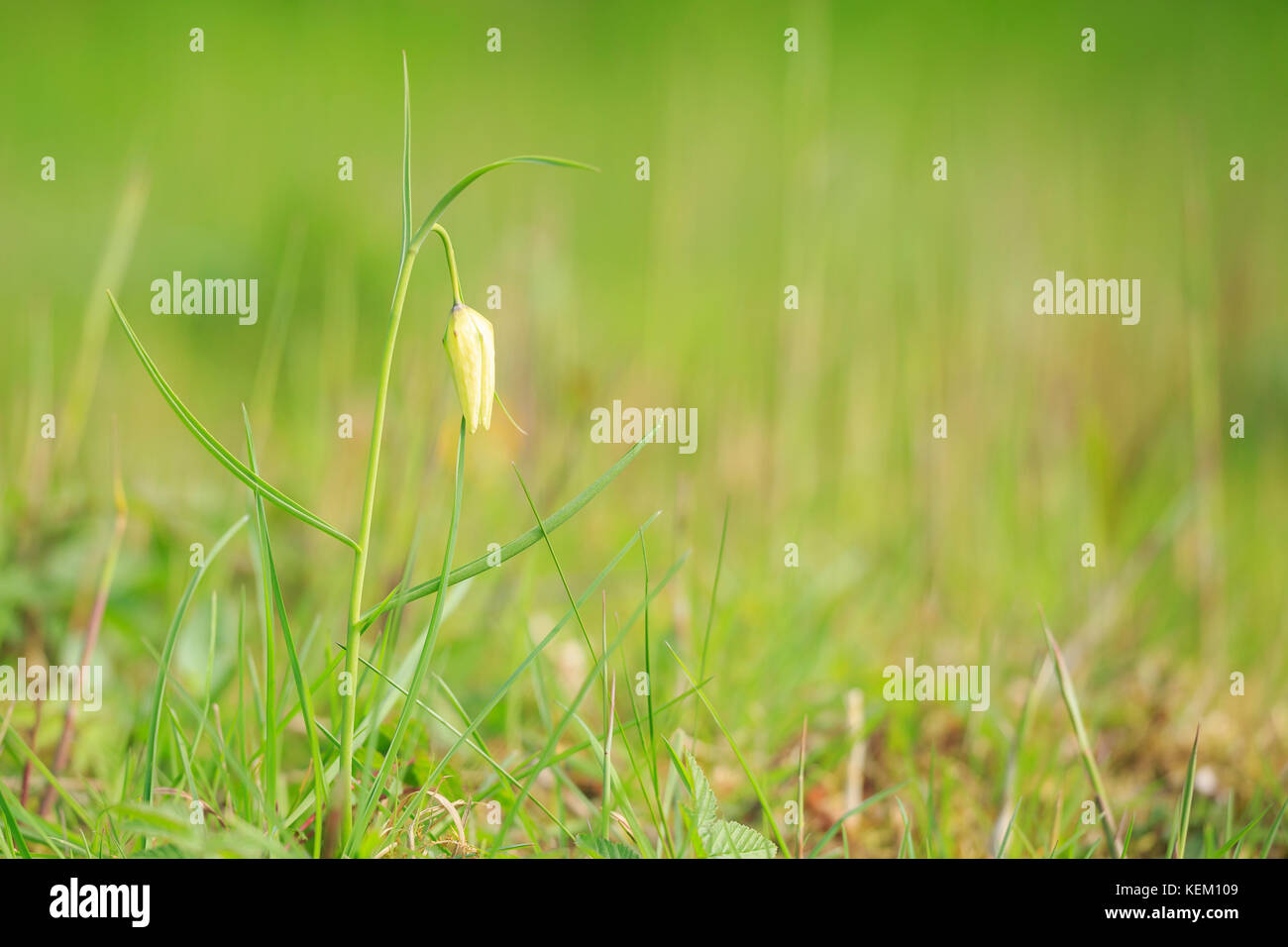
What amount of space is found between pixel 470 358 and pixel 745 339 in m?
2.36

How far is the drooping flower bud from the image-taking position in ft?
3.09

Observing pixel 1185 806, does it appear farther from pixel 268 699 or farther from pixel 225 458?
pixel 225 458

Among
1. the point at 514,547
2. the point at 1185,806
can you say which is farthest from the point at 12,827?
the point at 1185,806

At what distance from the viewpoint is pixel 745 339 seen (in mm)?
3217

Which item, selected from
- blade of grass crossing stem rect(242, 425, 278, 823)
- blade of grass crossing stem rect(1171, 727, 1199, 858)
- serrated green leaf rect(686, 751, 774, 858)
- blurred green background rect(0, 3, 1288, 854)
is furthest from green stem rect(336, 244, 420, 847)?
blade of grass crossing stem rect(1171, 727, 1199, 858)

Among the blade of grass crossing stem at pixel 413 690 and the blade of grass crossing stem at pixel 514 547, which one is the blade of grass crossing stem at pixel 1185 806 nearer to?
the blade of grass crossing stem at pixel 514 547

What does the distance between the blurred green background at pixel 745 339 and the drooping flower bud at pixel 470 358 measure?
722mm

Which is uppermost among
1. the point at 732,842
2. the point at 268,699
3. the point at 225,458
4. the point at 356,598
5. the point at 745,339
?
the point at 745,339

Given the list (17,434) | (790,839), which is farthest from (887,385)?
(17,434)

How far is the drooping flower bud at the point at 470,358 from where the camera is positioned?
0.94 metres

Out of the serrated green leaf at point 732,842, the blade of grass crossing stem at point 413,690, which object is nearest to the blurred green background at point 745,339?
the serrated green leaf at point 732,842

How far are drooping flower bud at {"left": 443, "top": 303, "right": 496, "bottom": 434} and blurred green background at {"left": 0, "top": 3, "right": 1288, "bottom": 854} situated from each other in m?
0.72

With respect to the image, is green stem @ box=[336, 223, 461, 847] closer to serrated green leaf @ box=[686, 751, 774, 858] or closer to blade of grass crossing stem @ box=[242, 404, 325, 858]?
blade of grass crossing stem @ box=[242, 404, 325, 858]
